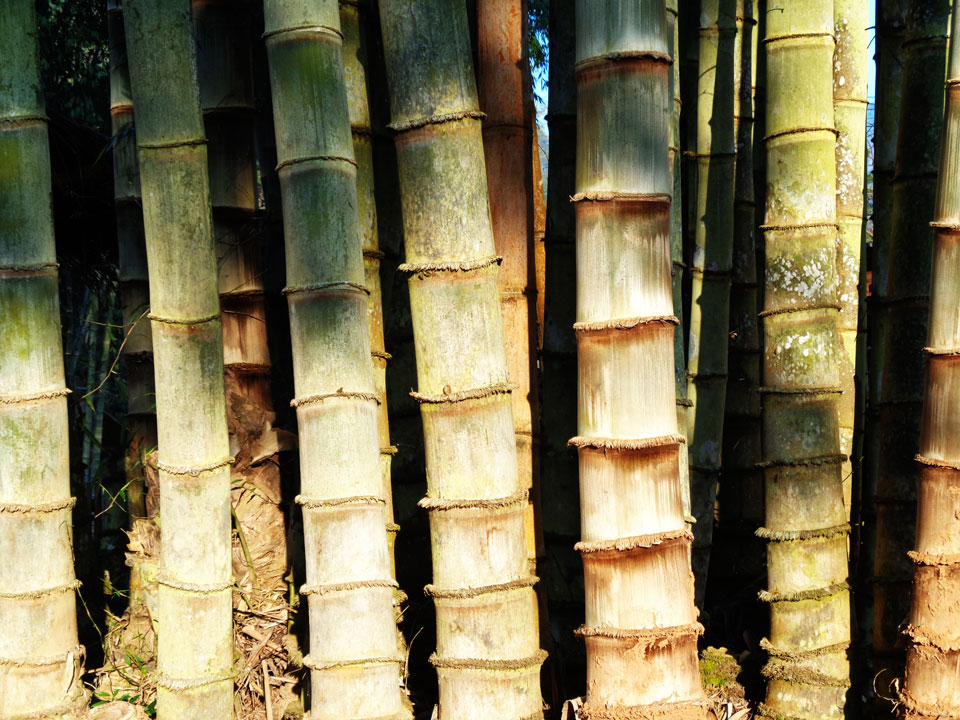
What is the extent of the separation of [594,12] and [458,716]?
5.53 feet

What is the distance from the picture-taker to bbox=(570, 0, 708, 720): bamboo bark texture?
87.4 inches

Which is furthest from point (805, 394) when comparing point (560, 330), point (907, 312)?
point (560, 330)

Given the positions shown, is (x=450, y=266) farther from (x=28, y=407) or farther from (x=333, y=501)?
(x=28, y=407)

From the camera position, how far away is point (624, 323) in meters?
2.21

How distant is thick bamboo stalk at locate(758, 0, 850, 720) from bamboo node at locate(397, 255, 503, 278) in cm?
111

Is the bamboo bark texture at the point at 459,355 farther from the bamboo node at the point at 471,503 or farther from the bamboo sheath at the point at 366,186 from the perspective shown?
the bamboo sheath at the point at 366,186

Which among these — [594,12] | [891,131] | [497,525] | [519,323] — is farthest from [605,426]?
[891,131]

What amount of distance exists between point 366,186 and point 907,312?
1.68 metres

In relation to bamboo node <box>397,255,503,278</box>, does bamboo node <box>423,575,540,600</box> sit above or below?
below

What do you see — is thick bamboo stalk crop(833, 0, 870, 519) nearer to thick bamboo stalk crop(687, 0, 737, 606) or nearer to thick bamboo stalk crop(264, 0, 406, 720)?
thick bamboo stalk crop(687, 0, 737, 606)

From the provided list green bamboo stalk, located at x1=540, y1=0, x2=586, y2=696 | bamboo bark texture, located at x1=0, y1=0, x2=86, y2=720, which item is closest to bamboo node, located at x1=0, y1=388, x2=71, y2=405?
bamboo bark texture, located at x1=0, y1=0, x2=86, y2=720

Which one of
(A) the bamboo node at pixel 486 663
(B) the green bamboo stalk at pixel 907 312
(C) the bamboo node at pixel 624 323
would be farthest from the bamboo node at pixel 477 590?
(B) the green bamboo stalk at pixel 907 312

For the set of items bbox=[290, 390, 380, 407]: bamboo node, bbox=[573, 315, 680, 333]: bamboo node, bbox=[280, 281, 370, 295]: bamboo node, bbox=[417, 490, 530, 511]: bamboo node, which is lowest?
bbox=[417, 490, 530, 511]: bamboo node

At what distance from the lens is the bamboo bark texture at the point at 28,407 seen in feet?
8.63
